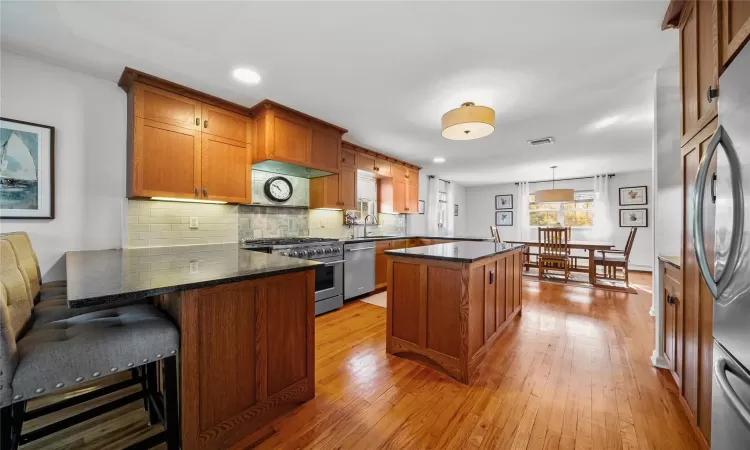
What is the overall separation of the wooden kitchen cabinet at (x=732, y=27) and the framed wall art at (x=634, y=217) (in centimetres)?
682

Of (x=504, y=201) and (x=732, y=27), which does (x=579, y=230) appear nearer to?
(x=504, y=201)

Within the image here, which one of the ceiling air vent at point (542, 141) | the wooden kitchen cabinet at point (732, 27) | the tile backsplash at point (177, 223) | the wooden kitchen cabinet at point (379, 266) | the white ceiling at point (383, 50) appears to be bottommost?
the wooden kitchen cabinet at point (379, 266)

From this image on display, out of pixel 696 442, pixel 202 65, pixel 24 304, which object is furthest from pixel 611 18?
pixel 24 304

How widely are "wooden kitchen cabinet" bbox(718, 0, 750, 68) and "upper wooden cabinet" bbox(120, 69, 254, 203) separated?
128 inches

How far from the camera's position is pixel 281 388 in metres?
1.49

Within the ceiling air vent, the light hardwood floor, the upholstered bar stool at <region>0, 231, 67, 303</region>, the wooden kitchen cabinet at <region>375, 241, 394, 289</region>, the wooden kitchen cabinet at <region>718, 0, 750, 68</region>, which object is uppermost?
the ceiling air vent

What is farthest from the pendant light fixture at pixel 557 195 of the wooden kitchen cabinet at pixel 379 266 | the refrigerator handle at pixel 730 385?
the refrigerator handle at pixel 730 385

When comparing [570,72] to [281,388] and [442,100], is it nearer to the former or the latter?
[442,100]

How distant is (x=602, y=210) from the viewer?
20.9ft

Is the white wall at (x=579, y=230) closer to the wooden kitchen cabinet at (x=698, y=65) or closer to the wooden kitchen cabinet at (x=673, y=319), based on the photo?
the wooden kitchen cabinet at (x=673, y=319)

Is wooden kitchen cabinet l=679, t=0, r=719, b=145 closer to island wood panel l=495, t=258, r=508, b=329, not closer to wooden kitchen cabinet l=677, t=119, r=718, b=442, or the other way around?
wooden kitchen cabinet l=677, t=119, r=718, b=442

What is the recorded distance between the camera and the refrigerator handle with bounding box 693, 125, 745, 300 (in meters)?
0.77

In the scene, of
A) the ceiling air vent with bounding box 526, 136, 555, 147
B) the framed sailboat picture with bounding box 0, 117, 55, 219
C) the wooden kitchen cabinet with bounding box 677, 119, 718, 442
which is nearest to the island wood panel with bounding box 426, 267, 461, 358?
the wooden kitchen cabinet with bounding box 677, 119, 718, 442

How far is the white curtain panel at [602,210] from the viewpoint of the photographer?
635 cm
